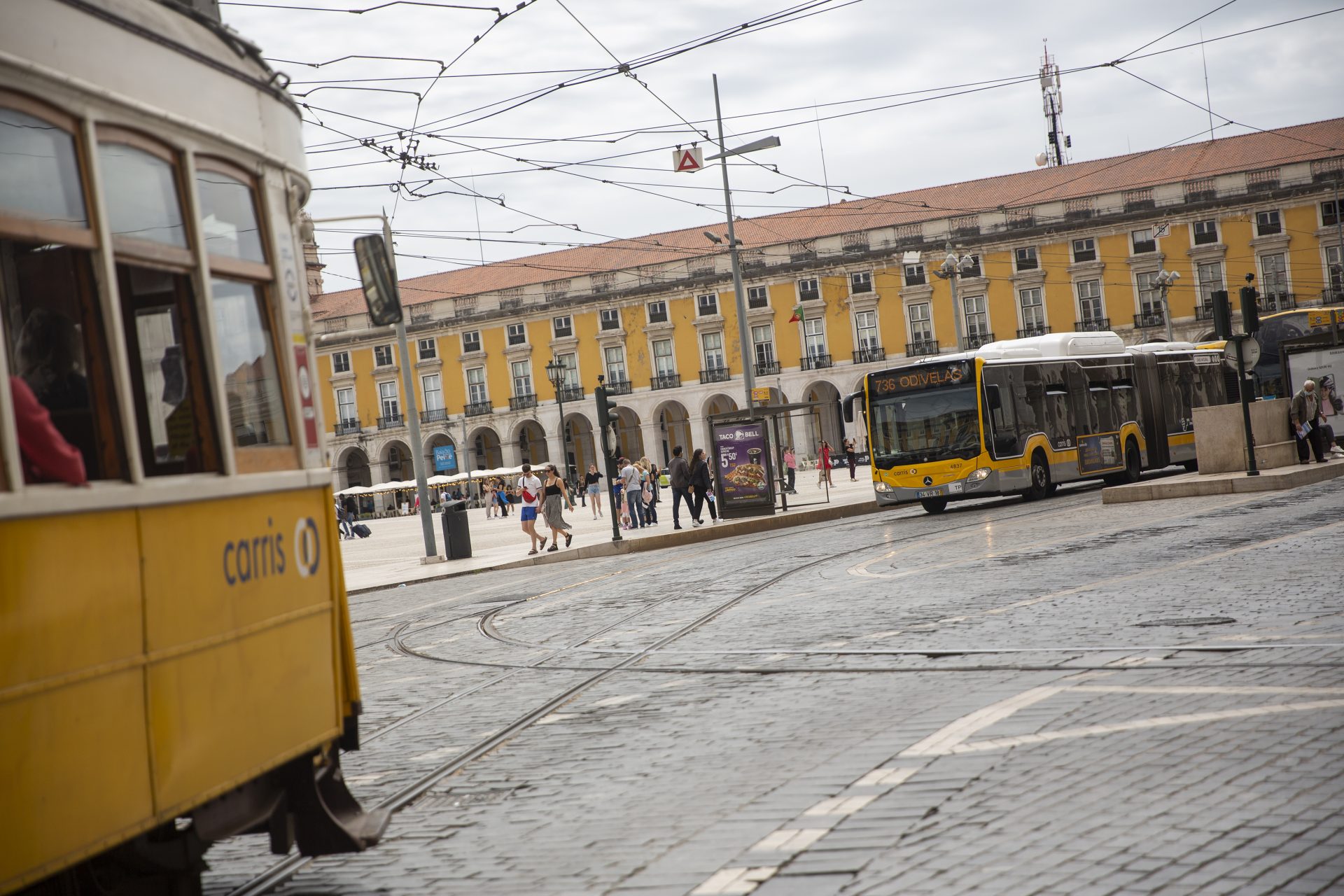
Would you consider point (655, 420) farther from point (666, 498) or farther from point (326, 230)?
point (326, 230)

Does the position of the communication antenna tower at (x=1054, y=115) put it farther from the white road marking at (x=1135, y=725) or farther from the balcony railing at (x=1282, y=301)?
the white road marking at (x=1135, y=725)

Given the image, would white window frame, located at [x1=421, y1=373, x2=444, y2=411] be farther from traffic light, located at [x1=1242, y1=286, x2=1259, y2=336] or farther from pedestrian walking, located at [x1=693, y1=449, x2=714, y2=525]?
traffic light, located at [x1=1242, y1=286, x2=1259, y2=336]

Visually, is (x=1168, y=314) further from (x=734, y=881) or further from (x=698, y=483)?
(x=734, y=881)

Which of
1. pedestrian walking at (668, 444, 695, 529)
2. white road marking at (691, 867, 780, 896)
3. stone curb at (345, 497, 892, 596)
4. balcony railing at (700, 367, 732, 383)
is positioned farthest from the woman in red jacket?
balcony railing at (700, 367, 732, 383)

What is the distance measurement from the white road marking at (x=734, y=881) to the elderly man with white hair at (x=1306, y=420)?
20181 mm

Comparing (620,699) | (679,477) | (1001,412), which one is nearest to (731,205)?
(679,477)

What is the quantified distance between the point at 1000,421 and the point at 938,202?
53.0m

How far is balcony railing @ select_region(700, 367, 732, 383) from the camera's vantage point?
7562cm

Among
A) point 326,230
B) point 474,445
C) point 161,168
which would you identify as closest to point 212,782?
point 161,168

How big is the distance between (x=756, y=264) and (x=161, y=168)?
70423 millimetres

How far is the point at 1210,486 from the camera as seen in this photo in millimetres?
19781

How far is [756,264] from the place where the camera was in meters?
73.5

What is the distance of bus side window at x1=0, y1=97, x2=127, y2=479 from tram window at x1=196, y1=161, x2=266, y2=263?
59cm

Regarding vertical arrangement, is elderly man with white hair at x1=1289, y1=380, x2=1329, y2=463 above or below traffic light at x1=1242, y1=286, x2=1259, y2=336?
below
